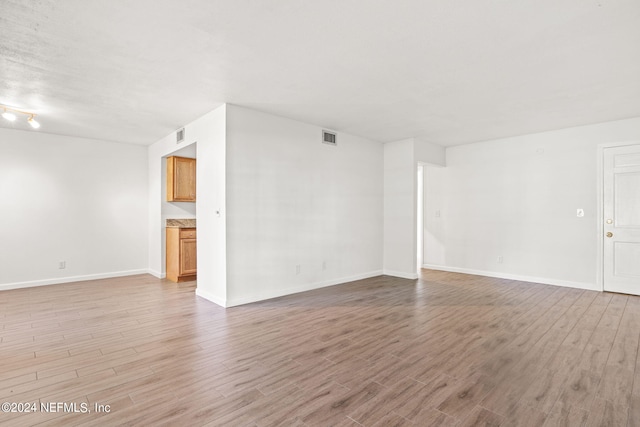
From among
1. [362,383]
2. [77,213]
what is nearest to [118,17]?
[362,383]

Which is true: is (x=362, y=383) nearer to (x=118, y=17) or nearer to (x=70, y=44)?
(x=118, y=17)

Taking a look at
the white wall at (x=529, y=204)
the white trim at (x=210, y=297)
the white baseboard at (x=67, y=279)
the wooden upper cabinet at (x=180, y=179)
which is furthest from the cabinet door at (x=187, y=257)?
the white wall at (x=529, y=204)

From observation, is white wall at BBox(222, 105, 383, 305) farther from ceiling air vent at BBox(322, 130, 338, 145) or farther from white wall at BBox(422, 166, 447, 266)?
white wall at BBox(422, 166, 447, 266)

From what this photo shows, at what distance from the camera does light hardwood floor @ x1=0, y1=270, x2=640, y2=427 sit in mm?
2006

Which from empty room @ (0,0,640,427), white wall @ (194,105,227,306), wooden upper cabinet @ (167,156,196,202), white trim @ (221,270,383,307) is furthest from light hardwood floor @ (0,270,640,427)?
wooden upper cabinet @ (167,156,196,202)

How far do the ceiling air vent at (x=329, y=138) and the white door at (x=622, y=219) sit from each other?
4.40 meters

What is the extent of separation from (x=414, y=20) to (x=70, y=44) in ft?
9.37

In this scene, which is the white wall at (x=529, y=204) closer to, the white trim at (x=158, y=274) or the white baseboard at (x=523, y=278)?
the white baseboard at (x=523, y=278)

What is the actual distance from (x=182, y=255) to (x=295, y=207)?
8.25ft

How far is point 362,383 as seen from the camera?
2.34 m

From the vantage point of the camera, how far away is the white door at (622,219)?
4859 mm

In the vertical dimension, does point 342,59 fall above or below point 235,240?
above

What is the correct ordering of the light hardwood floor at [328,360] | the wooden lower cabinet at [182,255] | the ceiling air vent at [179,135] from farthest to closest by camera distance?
1. the wooden lower cabinet at [182,255]
2. the ceiling air vent at [179,135]
3. the light hardwood floor at [328,360]

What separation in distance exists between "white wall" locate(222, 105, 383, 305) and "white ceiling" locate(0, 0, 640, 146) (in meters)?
0.50
